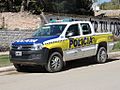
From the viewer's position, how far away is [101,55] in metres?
17.3

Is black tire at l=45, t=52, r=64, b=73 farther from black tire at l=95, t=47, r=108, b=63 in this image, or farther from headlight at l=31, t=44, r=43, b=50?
black tire at l=95, t=47, r=108, b=63

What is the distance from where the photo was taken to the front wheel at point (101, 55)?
1709 cm

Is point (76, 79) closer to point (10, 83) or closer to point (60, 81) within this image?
point (60, 81)

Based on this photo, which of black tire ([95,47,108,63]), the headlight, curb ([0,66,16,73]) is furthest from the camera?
black tire ([95,47,108,63])

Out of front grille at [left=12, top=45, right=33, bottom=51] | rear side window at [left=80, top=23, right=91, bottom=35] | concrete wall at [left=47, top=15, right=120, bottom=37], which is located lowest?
concrete wall at [left=47, top=15, right=120, bottom=37]

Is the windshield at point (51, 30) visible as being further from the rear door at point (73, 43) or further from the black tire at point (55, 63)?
the black tire at point (55, 63)

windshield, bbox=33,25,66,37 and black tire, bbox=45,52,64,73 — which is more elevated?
windshield, bbox=33,25,66,37

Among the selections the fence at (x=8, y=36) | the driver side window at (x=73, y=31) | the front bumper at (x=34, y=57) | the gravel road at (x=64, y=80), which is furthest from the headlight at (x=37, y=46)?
the fence at (x=8, y=36)

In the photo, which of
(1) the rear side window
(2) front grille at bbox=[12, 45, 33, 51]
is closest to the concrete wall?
(1) the rear side window

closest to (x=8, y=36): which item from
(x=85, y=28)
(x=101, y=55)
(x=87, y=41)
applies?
(x=101, y=55)

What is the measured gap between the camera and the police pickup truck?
14.0m

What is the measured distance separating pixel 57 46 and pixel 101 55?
11.4 ft

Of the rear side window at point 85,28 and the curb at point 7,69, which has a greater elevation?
the rear side window at point 85,28

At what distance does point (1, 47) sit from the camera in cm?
2420
